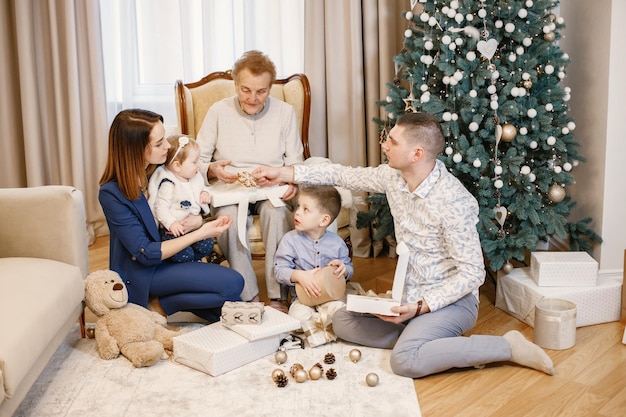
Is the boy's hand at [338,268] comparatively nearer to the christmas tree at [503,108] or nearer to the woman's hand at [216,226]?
the woman's hand at [216,226]

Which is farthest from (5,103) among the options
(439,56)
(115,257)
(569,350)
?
(569,350)

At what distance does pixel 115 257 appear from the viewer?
3.15 meters

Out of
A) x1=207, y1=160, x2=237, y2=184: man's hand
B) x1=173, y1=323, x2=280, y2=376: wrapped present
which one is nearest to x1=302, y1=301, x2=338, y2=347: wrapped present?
x1=173, y1=323, x2=280, y2=376: wrapped present

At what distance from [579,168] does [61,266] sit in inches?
96.7

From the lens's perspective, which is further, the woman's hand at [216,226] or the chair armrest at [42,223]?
the woman's hand at [216,226]

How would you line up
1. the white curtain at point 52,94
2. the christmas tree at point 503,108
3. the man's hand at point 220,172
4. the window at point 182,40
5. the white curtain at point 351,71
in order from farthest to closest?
the window at point 182,40
the white curtain at point 52,94
the white curtain at point 351,71
the man's hand at point 220,172
the christmas tree at point 503,108

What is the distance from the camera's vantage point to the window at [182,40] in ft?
15.6

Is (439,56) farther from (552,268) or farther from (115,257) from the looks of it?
(115,257)

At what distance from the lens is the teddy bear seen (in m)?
2.89

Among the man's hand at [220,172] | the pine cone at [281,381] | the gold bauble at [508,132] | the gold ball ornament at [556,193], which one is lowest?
the pine cone at [281,381]

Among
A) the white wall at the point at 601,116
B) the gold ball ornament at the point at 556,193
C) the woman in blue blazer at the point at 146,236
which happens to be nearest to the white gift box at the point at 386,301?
the woman in blue blazer at the point at 146,236

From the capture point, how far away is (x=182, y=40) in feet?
15.9

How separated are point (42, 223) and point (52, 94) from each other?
83.3 inches

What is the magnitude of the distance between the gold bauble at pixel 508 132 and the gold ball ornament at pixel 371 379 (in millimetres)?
1291
